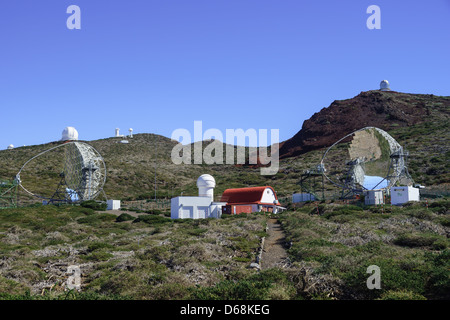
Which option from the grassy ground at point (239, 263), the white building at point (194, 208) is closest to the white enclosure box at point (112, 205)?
the white building at point (194, 208)

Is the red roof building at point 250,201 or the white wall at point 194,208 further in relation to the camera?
the red roof building at point 250,201

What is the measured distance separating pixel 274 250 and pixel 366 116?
391 ft

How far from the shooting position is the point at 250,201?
52000 mm

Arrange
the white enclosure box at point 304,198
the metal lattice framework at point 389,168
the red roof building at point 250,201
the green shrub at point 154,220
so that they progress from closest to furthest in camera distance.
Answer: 1. the green shrub at point 154,220
2. the metal lattice framework at point 389,168
3. the red roof building at point 250,201
4. the white enclosure box at point 304,198

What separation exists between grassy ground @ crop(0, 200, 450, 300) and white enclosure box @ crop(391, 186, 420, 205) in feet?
30.0

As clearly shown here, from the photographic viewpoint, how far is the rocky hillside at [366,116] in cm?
12244

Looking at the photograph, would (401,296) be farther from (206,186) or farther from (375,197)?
(206,186)

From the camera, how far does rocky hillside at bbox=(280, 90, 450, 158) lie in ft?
402

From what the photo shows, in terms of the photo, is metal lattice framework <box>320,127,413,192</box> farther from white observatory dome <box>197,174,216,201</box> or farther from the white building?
white observatory dome <box>197,174,216,201</box>

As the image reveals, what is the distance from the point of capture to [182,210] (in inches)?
1896

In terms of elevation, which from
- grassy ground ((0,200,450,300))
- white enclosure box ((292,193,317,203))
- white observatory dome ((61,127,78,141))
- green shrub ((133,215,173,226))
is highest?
white observatory dome ((61,127,78,141))

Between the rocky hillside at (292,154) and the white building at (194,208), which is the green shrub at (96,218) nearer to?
the white building at (194,208)

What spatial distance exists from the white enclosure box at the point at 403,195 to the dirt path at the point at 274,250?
710 inches

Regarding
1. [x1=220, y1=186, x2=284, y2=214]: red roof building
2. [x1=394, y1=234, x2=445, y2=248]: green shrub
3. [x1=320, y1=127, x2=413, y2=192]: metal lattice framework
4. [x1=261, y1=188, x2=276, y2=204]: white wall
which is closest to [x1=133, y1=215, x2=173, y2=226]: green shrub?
[x1=220, y1=186, x2=284, y2=214]: red roof building
